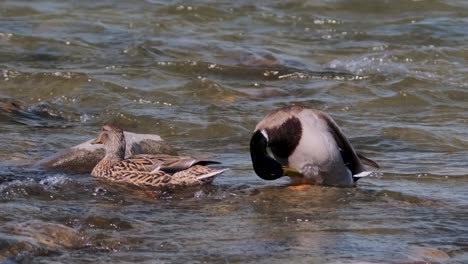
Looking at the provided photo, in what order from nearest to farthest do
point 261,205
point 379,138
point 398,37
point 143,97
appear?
point 261,205 < point 379,138 < point 143,97 < point 398,37

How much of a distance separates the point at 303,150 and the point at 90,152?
1917 millimetres

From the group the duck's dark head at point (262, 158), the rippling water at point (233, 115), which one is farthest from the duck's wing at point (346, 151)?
the duck's dark head at point (262, 158)

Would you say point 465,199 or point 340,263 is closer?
point 340,263

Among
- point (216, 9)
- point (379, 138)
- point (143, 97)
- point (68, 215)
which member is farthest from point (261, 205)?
point (216, 9)

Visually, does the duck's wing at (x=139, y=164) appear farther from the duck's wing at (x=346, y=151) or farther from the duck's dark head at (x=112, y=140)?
the duck's wing at (x=346, y=151)

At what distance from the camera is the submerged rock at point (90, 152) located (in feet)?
28.3

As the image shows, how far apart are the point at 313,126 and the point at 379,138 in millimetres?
2394

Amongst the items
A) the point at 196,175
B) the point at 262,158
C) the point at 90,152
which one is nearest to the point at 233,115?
the point at 90,152

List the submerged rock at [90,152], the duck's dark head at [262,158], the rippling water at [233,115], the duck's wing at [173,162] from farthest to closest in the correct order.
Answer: the submerged rock at [90,152] → the duck's wing at [173,162] → the duck's dark head at [262,158] → the rippling water at [233,115]

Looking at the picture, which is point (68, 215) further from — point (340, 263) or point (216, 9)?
point (216, 9)

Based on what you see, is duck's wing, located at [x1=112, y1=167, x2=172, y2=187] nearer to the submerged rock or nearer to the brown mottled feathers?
the brown mottled feathers

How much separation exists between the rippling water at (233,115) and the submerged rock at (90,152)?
23 cm

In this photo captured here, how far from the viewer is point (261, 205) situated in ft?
24.0

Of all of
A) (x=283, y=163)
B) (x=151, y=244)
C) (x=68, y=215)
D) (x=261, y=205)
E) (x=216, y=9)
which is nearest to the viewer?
(x=151, y=244)
